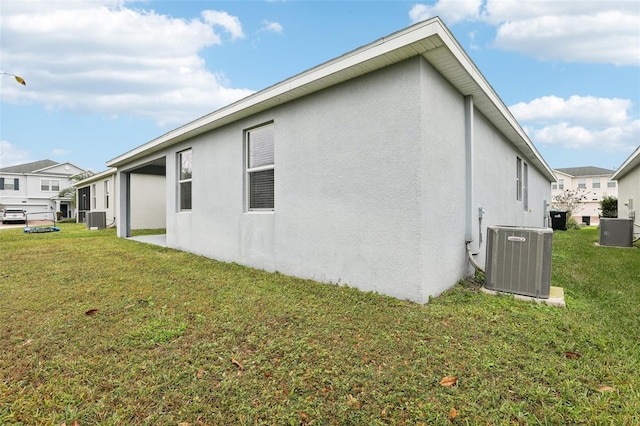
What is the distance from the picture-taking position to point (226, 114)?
5.67 m

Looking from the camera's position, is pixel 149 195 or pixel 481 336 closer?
pixel 481 336

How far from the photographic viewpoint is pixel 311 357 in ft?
7.75

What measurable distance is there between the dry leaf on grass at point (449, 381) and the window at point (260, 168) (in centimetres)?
391

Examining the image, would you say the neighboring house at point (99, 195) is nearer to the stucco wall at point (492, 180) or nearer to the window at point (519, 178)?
the stucco wall at point (492, 180)

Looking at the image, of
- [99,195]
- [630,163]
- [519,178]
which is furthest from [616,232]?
[99,195]

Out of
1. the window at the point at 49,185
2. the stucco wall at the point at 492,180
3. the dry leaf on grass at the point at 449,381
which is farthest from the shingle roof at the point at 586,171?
the window at the point at 49,185

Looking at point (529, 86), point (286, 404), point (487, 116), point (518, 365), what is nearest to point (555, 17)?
point (529, 86)

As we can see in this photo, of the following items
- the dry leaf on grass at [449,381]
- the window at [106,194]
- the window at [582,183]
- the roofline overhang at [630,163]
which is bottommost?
the dry leaf on grass at [449,381]

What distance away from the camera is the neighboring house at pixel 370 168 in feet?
11.6

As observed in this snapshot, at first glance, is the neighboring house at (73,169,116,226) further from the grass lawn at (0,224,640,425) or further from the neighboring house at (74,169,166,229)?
the grass lawn at (0,224,640,425)

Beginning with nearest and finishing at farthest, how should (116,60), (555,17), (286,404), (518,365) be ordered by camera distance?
(286,404)
(518,365)
(555,17)
(116,60)

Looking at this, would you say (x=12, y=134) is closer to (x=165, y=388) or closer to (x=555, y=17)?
(x=165, y=388)

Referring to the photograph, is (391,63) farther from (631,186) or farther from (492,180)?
(631,186)

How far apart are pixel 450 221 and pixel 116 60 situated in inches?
484
